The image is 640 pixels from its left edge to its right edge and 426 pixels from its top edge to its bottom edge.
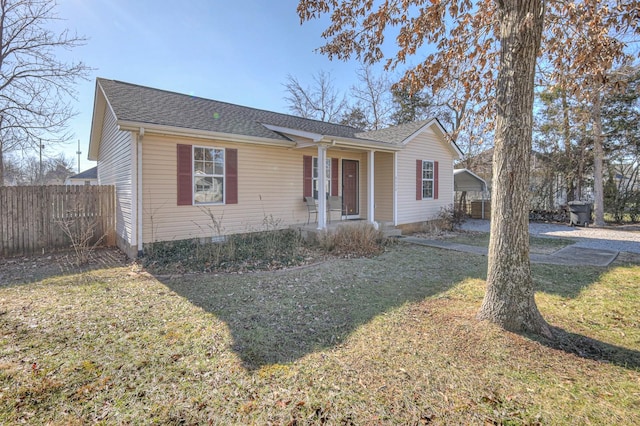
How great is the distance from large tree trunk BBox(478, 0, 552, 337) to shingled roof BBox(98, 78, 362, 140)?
643cm

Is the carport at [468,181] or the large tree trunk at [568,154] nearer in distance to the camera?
the large tree trunk at [568,154]

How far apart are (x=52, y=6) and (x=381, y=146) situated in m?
12.6

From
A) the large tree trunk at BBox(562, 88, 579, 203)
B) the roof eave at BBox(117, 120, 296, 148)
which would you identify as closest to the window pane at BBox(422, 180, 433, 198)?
the roof eave at BBox(117, 120, 296, 148)

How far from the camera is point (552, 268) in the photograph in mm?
6234

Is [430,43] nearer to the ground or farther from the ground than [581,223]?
farther from the ground

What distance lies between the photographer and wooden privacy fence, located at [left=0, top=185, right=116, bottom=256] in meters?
7.56

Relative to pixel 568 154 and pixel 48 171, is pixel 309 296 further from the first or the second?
pixel 48 171

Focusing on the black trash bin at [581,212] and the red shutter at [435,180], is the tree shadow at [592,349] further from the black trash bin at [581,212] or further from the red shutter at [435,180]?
the black trash bin at [581,212]

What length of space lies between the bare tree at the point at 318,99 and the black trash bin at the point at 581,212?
695 inches

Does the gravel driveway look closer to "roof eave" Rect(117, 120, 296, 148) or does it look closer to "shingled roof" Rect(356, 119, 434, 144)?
"shingled roof" Rect(356, 119, 434, 144)

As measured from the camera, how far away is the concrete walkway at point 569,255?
21.9 feet

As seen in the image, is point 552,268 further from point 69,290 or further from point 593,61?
point 69,290

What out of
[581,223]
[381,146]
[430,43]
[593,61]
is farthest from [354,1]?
[581,223]

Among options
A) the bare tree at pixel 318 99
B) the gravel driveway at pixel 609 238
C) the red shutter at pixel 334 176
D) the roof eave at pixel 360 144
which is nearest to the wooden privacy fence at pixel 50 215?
the roof eave at pixel 360 144
